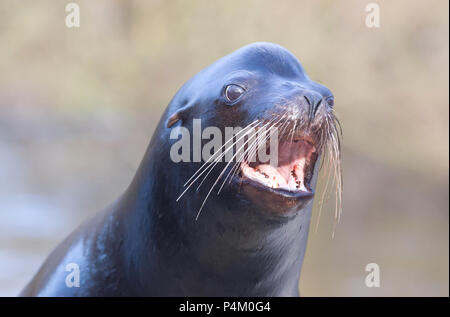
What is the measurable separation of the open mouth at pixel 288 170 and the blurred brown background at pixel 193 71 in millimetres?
3892

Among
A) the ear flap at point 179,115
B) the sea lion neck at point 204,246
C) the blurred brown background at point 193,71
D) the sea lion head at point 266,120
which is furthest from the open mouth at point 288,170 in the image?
the blurred brown background at point 193,71

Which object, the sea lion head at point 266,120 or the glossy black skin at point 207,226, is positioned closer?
the sea lion head at point 266,120

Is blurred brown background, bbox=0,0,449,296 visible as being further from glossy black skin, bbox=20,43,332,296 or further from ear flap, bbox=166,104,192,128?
ear flap, bbox=166,104,192,128

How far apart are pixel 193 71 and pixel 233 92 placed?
854cm

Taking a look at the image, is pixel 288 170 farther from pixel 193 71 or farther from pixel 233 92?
pixel 193 71

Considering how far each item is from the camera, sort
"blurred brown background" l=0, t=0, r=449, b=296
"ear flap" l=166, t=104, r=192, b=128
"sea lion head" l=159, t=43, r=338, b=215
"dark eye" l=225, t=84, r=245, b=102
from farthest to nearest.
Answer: "blurred brown background" l=0, t=0, r=449, b=296
"ear flap" l=166, t=104, r=192, b=128
"dark eye" l=225, t=84, r=245, b=102
"sea lion head" l=159, t=43, r=338, b=215

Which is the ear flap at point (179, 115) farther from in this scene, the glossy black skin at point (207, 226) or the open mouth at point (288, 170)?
the open mouth at point (288, 170)

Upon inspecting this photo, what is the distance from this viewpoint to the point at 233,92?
2.21 metres

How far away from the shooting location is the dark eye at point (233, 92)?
2.21 metres

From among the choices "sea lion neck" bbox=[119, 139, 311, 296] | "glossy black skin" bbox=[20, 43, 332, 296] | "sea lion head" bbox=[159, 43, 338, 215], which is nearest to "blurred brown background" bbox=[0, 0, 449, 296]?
"glossy black skin" bbox=[20, 43, 332, 296]

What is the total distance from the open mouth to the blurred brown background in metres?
3.89

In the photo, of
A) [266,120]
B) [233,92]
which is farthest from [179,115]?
[266,120]

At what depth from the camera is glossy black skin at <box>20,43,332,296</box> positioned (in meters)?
2.21
